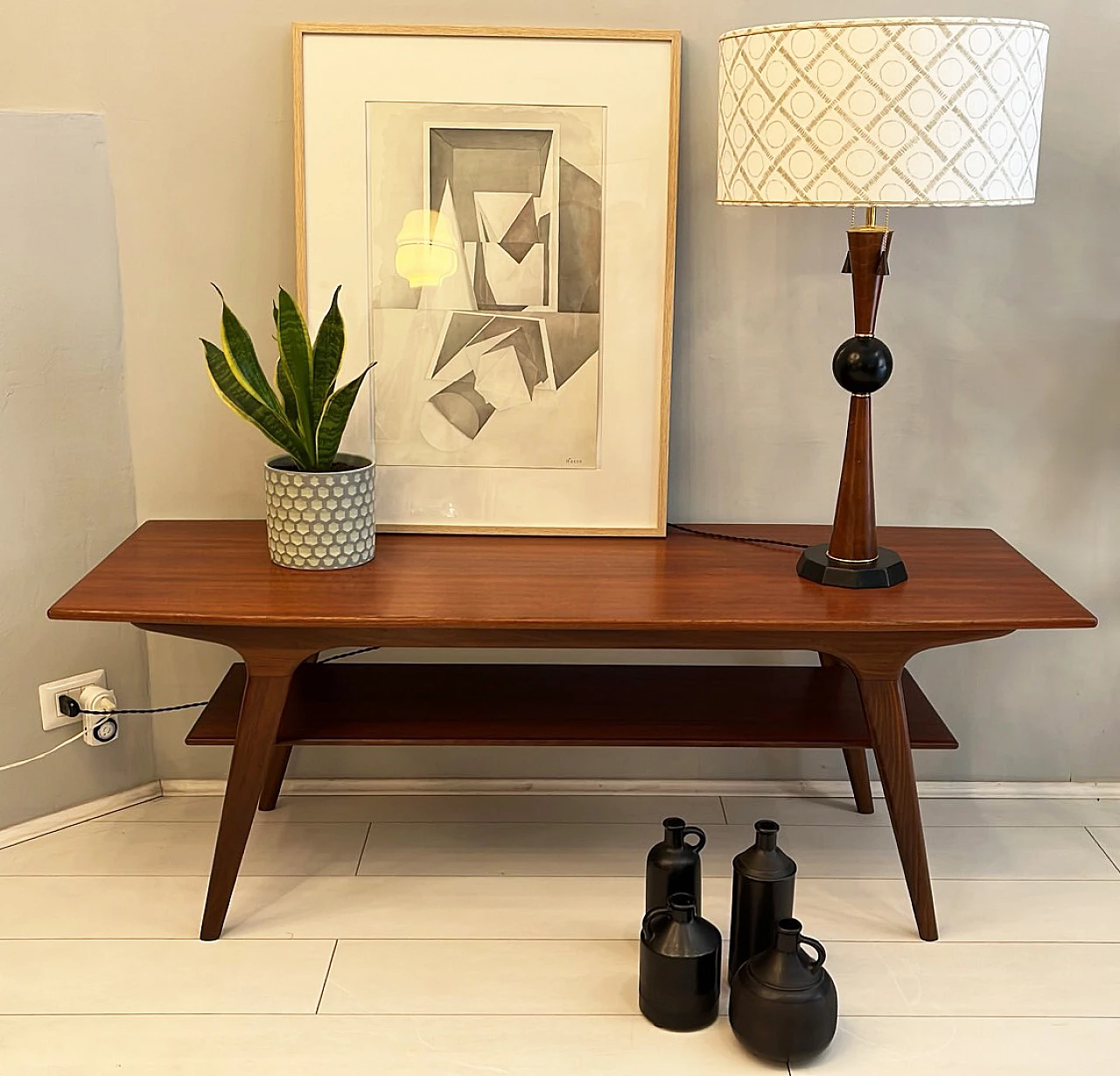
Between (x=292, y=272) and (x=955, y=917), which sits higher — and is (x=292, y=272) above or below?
above

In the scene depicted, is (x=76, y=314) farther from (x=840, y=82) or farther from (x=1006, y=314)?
(x=1006, y=314)

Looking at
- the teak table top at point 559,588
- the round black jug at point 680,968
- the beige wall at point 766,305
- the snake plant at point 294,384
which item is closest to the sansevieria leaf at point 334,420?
the snake plant at point 294,384

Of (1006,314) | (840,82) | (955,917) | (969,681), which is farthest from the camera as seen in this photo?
(969,681)

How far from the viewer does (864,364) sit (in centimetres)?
190

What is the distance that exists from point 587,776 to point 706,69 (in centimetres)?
130

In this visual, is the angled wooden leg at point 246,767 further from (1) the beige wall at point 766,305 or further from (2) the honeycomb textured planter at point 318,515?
(1) the beige wall at point 766,305

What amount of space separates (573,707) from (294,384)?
2.26 ft

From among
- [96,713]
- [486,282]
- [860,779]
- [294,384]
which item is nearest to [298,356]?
[294,384]

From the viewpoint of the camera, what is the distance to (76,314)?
2.17 meters

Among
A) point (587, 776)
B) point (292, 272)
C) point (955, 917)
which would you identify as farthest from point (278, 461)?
point (955, 917)

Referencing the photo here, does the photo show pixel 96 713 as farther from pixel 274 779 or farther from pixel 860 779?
pixel 860 779

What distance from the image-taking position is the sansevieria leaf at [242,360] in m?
1.94

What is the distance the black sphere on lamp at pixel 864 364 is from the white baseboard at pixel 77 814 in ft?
4.90

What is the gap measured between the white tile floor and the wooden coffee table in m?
0.12
